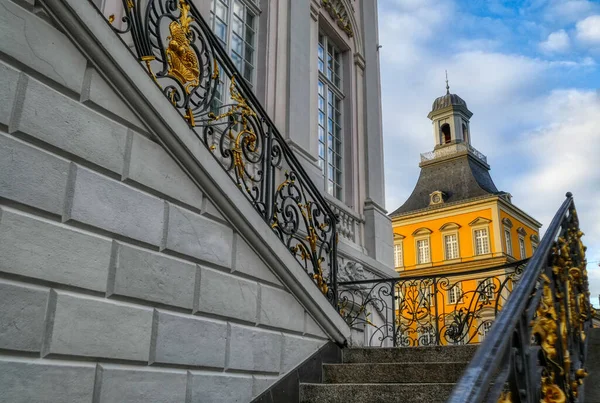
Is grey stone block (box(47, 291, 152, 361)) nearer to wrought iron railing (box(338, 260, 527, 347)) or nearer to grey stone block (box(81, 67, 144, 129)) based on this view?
grey stone block (box(81, 67, 144, 129))

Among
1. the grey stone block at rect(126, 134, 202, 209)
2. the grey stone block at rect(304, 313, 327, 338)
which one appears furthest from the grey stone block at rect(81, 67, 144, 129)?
the grey stone block at rect(304, 313, 327, 338)

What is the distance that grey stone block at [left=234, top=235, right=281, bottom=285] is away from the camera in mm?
4008

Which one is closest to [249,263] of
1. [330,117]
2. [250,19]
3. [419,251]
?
[250,19]

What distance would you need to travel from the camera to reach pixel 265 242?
418 cm

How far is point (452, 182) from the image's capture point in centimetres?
4025

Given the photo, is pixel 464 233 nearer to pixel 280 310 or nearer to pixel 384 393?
pixel 280 310

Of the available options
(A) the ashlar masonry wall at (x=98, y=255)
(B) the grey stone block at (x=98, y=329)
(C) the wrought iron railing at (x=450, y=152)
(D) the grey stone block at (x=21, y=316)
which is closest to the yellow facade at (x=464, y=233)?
(C) the wrought iron railing at (x=450, y=152)

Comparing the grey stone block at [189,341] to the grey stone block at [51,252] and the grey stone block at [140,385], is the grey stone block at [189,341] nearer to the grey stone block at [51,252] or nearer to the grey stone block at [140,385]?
the grey stone block at [140,385]

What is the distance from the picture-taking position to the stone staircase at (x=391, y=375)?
381 cm

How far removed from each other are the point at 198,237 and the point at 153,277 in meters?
0.47

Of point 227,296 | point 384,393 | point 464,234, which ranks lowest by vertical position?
point 384,393

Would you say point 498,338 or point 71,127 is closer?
point 498,338

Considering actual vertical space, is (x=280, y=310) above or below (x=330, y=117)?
below

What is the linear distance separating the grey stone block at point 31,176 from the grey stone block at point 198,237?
799 mm
